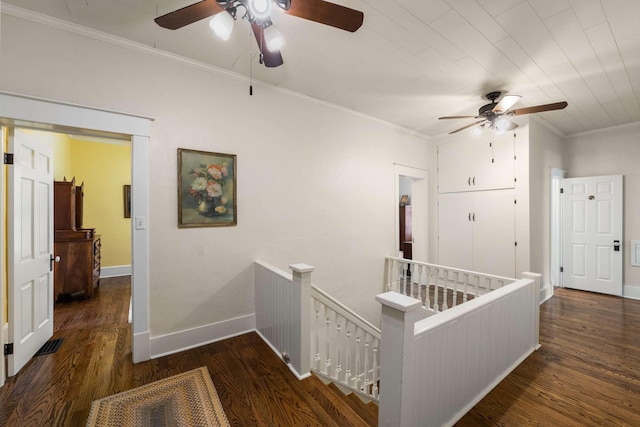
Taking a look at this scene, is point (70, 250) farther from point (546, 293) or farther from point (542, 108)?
point (546, 293)

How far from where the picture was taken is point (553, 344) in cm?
272

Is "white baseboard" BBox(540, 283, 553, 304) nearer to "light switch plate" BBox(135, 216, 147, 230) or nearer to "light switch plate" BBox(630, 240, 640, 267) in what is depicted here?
"light switch plate" BBox(630, 240, 640, 267)

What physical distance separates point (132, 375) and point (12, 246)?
1.34m

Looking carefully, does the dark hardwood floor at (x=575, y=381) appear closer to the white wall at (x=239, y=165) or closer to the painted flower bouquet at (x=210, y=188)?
the white wall at (x=239, y=165)

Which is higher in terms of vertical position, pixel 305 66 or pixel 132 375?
pixel 305 66

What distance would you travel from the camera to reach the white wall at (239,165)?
205cm

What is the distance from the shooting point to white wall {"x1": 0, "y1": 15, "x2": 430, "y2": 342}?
2.05 meters

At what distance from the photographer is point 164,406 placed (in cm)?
173

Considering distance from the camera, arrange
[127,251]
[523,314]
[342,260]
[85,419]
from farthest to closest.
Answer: [127,251]
[342,260]
[523,314]
[85,419]

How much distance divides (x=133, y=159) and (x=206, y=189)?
616 millimetres

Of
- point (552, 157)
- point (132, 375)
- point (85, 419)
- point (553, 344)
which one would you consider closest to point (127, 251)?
point (132, 375)

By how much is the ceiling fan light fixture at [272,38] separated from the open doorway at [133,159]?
139 centimetres

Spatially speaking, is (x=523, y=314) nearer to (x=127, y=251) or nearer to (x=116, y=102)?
(x=116, y=102)

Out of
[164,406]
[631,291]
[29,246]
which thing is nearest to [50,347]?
[29,246]
